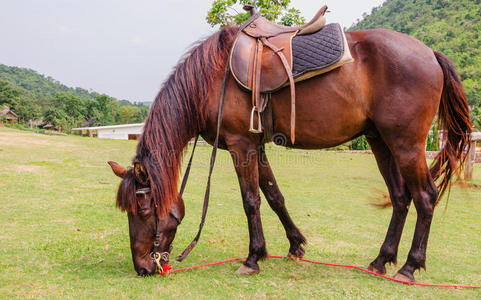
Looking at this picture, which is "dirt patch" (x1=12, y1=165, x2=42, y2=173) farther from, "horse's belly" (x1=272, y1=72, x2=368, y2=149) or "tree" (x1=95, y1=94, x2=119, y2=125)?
"tree" (x1=95, y1=94, x2=119, y2=125)

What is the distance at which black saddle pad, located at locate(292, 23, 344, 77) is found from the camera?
106 inches

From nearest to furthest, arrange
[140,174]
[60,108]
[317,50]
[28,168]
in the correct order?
1. [140,174]
2. [317,50]
3. [28,168]
4. [60,108]

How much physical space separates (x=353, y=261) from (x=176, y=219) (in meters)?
A: 1.88

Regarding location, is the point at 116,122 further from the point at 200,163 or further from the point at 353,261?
the point at 353,261

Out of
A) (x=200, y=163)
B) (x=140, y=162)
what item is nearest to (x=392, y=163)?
(x=140, y=162)

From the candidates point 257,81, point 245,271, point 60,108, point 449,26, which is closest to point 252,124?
point 257,81

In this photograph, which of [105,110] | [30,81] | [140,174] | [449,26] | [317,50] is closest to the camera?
[140,174]

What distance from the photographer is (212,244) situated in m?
3.76

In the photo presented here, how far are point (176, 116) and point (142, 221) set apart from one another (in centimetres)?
94

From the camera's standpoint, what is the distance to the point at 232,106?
288cm

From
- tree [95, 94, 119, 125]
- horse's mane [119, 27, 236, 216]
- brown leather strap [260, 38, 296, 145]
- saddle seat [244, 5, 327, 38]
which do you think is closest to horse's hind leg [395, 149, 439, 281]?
brown leather strap [260, 38, 296, 145]

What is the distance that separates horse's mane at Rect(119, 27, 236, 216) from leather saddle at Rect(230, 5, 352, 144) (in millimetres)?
190

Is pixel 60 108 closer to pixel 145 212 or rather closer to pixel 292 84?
pixel 145 212

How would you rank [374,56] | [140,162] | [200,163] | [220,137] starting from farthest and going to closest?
[200,163] < [220,137] < [374,56] < [140,162]
